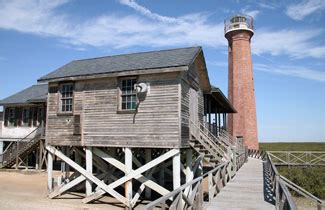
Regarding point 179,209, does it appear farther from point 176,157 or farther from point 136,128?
point 136,128

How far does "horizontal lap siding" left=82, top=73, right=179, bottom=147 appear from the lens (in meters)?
12.7

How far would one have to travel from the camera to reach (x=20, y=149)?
2319 centimetres

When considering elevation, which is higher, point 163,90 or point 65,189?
point 163,90

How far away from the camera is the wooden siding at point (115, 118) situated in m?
12.8

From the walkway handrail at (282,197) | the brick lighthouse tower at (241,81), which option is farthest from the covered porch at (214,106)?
the walkway handrail at (282,197)

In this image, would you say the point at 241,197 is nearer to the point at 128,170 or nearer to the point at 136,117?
the point at 128,170

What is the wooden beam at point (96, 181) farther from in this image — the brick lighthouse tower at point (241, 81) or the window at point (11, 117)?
the brick lighthouse tower at point (241, 81)

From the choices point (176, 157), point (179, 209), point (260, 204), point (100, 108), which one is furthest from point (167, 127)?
point (179, 209)

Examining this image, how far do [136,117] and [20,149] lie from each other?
1385cm

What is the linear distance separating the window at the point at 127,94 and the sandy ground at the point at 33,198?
4407 mm

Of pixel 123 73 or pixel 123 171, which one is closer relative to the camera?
pixel 123 73

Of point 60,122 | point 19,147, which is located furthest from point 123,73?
point 19,147

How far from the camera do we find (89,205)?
13688mm

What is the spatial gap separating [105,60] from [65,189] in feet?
22.1
